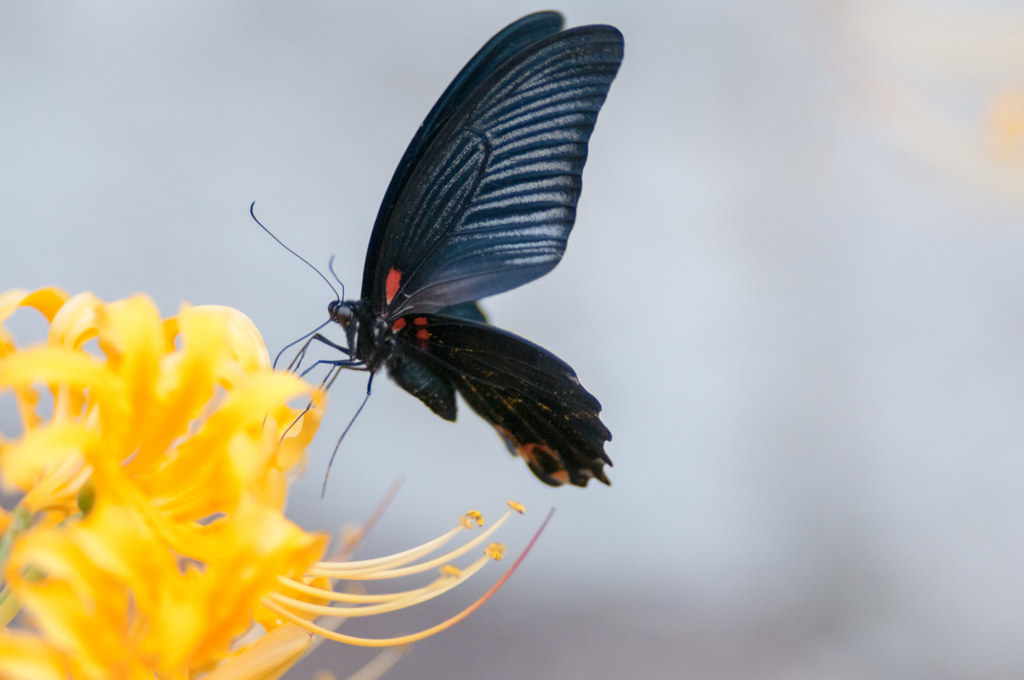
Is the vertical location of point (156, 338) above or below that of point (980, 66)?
below

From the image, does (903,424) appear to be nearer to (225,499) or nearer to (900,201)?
(900,201)

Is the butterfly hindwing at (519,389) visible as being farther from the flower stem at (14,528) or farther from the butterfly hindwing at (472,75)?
the flower stem at (14,528)

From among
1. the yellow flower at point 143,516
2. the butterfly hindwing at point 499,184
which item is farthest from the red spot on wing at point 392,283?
the yellow flower at point 143,516

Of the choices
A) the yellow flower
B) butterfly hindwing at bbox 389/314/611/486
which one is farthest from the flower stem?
butterfly hindwing at bbox 389/314/611/486

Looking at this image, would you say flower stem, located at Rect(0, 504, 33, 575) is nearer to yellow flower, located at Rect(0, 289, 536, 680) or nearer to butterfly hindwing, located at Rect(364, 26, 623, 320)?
yellow flower, located at Rect(0, 289, 536, 680)

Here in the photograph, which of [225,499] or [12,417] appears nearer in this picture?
[225,499]

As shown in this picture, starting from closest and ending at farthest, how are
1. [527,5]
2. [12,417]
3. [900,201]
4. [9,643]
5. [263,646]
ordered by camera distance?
[9,643] < [263,646] < [12,417] < [527,5] < [900,201]

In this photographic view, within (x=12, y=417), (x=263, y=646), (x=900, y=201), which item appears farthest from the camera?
(x=900, y=201)

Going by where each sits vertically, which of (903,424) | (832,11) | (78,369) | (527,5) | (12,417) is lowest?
(12,417)

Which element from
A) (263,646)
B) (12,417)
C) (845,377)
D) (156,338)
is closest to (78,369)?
(156,338)
